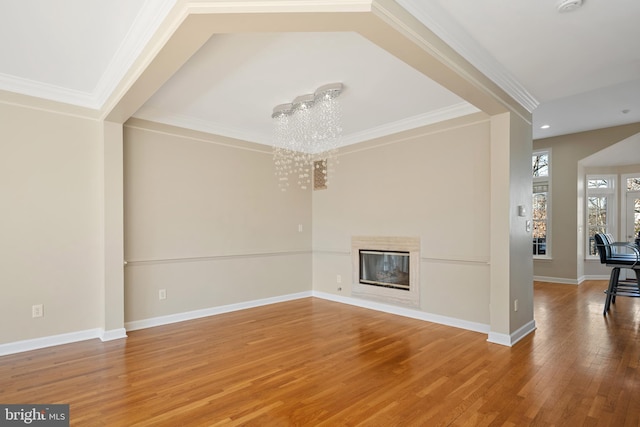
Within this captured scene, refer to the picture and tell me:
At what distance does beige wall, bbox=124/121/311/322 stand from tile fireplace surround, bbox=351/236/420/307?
108cm

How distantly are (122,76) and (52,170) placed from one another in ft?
4.80

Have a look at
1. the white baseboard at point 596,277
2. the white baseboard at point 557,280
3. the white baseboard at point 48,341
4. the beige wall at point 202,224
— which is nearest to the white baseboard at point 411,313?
the beige wall at point 202,224

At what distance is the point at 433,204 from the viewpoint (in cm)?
441

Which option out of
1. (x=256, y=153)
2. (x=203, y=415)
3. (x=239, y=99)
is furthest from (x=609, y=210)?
(x=203, y=415)

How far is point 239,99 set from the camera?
3.80 meters

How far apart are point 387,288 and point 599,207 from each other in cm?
588

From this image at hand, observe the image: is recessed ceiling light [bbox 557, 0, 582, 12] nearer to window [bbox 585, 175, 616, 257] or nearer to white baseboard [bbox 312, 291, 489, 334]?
white baseboard [bbox 312, 291, 489, 334]

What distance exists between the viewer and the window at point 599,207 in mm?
7152

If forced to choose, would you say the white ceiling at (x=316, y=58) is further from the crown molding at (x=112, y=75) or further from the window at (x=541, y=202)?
the window at (x=541, y=202)

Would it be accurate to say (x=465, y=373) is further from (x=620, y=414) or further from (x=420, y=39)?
(x=420, y=39)

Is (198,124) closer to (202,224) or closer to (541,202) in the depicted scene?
(202,224)

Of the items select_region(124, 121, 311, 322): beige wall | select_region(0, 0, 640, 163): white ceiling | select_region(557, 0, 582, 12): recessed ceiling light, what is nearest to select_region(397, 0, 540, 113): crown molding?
select_region(0, 0, 640, 163): white ceiling

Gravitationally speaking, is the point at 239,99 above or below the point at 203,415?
above

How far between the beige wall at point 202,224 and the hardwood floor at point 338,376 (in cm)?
56
